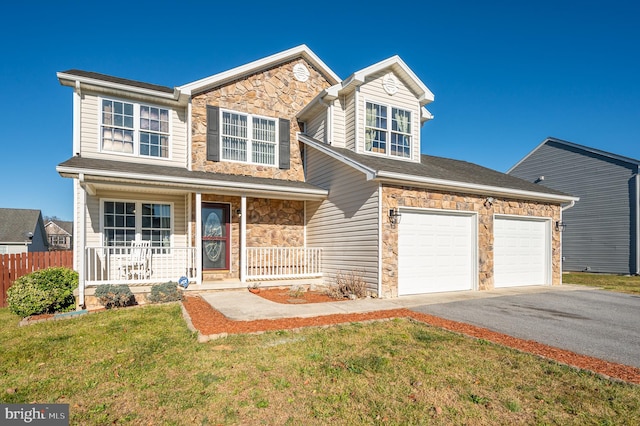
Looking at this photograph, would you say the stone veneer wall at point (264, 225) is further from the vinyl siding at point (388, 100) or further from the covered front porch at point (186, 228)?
the vinyl siding at point (388, 100)

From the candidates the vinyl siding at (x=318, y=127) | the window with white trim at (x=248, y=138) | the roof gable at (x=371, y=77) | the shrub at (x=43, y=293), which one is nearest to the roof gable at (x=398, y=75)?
the roof gable at (x=371, y=77)

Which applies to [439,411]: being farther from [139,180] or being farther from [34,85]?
[34,85]

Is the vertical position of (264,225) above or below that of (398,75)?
below

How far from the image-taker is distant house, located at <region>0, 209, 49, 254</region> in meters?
25.2

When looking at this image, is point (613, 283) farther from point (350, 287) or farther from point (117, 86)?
point (117, 86)

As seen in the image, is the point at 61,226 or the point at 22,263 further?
the point at 61,226

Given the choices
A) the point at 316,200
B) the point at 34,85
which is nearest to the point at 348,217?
the point at 316,200

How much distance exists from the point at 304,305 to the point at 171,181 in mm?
4653

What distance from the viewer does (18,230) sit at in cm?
2608

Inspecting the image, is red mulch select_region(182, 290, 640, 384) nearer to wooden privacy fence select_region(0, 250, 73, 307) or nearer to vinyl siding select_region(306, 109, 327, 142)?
wooden privacy fence select_region(0, 250, 73, 307)

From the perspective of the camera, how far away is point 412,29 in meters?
14.5

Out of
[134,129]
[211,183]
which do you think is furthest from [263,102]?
[134,129]

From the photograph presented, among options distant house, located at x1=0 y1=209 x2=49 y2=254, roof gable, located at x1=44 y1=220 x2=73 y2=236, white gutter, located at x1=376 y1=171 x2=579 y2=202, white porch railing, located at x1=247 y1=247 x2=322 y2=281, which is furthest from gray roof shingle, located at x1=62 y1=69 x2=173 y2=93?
roof gable, located at x1=44 y1=220 x2=73 y2=236

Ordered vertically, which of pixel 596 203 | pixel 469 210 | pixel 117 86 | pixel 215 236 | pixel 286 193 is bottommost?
pixel 215 236
